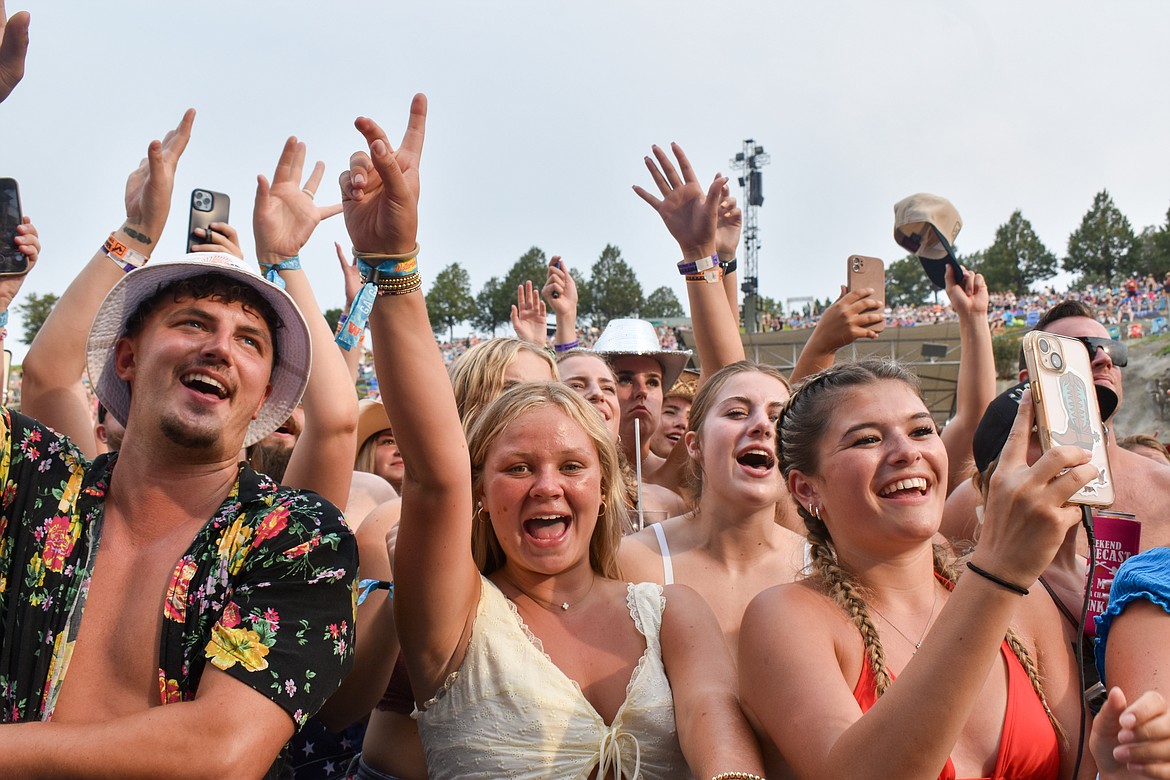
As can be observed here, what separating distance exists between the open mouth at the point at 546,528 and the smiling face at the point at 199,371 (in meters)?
0.81

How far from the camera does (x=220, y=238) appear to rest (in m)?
2.88

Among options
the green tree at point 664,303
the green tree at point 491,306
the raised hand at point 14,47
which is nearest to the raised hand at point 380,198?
the raised hand at point 14,47

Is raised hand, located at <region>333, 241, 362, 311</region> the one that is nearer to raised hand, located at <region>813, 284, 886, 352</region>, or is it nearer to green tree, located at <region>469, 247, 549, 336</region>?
raised hand, located at <region>813, 284, 886, 352</region>

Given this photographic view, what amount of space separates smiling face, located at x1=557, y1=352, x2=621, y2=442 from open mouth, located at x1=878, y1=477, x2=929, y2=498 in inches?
75.6

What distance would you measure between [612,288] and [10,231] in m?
77.8

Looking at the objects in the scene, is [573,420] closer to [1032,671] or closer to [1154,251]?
[1032,671]

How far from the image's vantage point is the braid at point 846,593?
2.12m

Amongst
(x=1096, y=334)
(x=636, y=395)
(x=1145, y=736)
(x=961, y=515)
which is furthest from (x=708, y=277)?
(x=1145, y=736)

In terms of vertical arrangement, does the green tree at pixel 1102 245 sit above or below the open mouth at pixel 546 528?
above

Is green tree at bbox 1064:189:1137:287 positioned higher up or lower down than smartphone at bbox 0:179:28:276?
higher up

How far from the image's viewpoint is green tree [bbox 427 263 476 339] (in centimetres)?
7075

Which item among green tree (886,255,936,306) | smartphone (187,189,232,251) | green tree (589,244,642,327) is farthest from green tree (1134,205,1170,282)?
smartphone (187,189,232,251)

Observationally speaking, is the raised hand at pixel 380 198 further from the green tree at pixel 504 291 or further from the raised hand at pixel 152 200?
the green tree at pixel 504 291

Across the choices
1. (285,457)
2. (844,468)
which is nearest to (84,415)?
(285,457)
